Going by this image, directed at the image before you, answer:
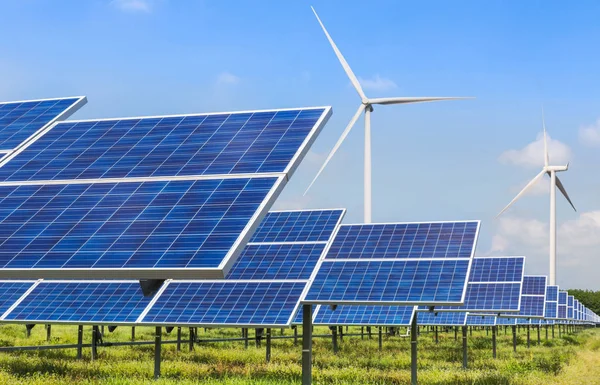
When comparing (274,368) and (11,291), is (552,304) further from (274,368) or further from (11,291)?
(11,291)

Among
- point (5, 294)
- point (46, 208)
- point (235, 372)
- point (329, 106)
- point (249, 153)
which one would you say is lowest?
point (235, 372)

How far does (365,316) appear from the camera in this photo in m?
34.4

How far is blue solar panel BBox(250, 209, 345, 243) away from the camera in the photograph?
108 ft

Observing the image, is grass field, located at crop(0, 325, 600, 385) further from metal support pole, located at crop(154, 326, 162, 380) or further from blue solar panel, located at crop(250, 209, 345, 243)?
blue solar panel, located at crop(250, 209, 345, 243)

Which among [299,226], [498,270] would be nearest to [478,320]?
[498,270]

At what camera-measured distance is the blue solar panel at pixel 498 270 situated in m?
44.0

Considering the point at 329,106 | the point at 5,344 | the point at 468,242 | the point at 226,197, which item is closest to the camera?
the point at 226,197

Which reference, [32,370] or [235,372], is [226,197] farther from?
[32,370]

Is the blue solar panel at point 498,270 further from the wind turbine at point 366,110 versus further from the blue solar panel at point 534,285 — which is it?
the blue solar panel at point 534,285

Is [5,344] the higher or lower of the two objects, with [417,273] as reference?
lower

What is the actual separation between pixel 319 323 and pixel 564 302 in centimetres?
5859

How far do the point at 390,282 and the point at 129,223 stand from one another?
41.5ft

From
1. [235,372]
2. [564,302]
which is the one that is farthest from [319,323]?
Answer: [564,302]

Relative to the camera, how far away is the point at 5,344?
44375 millimetres
